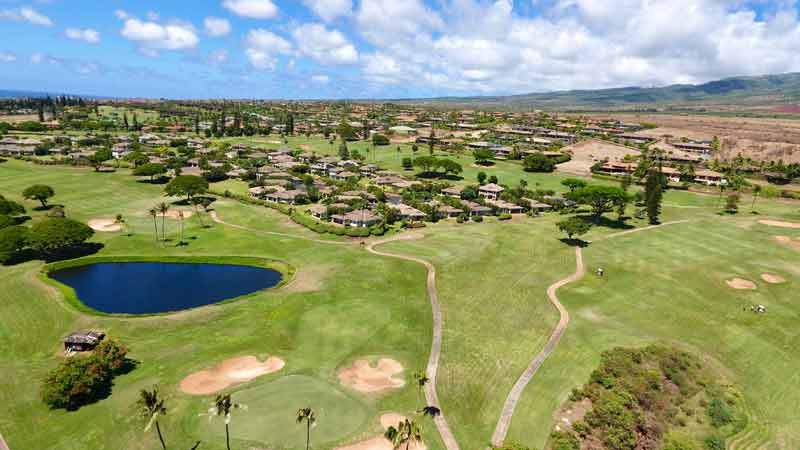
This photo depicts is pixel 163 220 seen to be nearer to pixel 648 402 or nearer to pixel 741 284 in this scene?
pixel 648 402

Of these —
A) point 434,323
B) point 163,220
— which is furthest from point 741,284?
point 163,220

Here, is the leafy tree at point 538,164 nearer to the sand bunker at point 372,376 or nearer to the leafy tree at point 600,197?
the leafy tree at point 600,197

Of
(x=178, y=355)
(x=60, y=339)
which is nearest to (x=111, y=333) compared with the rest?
(x=60, y=339)

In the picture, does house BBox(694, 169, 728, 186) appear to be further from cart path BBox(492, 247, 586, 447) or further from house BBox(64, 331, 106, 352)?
house BBox(64, 331, 106, 352)

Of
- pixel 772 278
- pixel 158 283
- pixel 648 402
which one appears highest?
pixel 772 278

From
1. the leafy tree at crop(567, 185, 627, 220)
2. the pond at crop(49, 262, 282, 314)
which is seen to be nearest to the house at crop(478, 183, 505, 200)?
the leafy tree at crop(567, 185, 627, 220)

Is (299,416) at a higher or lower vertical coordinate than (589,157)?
lower

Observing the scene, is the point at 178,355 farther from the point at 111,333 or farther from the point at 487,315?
the point at 487,315

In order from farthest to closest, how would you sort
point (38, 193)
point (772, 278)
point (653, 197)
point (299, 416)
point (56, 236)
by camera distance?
point (653, 197) < point (38, 193) < point (56, 236) < point (772, 278) < point (299, 416)

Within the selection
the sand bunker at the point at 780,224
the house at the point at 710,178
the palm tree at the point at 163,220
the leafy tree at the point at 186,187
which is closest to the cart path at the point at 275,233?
the palm tree at the point at 163,220
